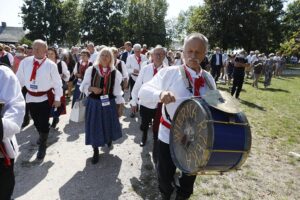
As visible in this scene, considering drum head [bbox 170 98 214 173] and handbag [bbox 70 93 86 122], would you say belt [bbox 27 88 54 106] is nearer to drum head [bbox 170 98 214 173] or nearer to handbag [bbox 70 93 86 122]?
handbag [bbox 70 93 86 122]

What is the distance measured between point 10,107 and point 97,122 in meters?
2.96

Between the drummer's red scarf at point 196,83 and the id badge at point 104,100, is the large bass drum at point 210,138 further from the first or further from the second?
the id badge at point 104,100

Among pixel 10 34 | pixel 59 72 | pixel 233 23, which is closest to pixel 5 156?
pixel 59 72

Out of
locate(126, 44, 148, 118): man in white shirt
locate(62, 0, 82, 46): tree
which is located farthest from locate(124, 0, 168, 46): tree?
locate(126, 44, 148, 118): man in white shirt

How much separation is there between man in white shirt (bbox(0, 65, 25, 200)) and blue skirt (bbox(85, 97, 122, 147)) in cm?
263

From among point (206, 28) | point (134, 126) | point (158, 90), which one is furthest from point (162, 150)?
point (206, 28)

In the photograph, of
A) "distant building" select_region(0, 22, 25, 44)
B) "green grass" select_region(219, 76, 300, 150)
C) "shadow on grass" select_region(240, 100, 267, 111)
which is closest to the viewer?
"green grass" select_region(219, 76, 300, 150)

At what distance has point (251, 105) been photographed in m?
11.4

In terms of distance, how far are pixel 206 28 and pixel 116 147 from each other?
34196 millimetres

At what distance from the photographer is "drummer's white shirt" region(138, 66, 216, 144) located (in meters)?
3.07

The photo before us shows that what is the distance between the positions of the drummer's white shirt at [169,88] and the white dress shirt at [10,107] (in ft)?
3.97

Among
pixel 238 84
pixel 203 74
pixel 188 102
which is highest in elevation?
pixel 203 74

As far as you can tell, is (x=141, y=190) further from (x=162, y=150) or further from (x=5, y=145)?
(x=5, y=145)

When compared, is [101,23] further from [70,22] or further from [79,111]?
[79,111]
